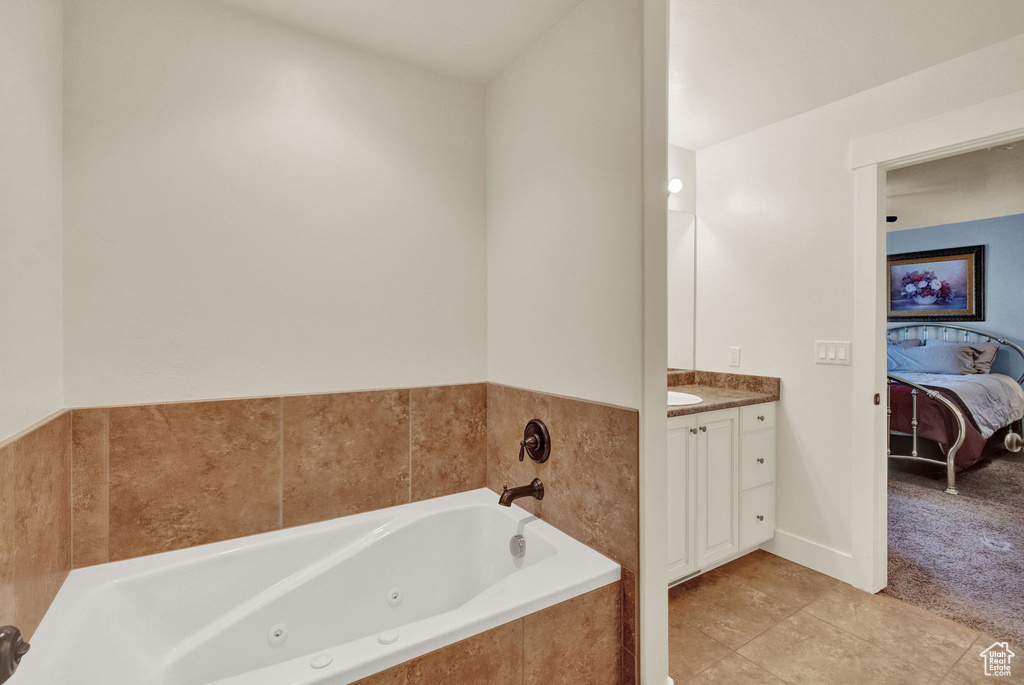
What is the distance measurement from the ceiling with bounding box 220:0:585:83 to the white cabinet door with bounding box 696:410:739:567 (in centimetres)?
184

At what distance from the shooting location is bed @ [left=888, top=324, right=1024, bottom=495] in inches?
151

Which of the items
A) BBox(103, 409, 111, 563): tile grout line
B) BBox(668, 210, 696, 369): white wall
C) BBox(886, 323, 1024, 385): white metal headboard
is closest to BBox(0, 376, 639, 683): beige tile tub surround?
BBox(103, 409, 111, 563): tile grout line

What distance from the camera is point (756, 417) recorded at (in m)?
2.58

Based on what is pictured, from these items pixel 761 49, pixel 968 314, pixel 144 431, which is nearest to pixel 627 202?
pixel 761 49

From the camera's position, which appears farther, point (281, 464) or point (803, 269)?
point (803, 269)

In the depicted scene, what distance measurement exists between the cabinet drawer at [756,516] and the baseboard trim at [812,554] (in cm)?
8

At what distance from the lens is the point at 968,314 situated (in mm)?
5285

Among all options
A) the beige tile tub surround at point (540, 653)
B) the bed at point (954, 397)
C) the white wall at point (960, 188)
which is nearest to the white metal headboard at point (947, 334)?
the bed at point (954, 397)

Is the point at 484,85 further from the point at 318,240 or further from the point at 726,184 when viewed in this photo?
the point at 726,184

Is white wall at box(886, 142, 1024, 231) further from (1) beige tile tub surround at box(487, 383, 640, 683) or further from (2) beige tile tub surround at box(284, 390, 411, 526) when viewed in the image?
(2) beige tile tub surround at box(284, 390, 411, 526)

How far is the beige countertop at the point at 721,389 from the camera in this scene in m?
2.28

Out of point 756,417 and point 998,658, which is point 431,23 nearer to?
point 756,417

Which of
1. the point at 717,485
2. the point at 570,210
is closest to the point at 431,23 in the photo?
the point at 570,210

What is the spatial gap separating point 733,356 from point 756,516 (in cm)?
93
